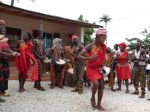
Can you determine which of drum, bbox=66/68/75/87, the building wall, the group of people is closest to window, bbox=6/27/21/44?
the building wall

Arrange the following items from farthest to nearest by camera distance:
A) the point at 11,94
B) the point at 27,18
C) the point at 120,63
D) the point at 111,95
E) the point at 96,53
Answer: the point at 27,18
the point at 120,63
the point at 111,95
the point at 11,94
the point at 96,53

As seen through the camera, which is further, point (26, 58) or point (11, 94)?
point (26, 58)

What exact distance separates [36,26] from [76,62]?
738 cm

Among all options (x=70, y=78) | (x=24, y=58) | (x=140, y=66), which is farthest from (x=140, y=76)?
(x=24, y=58)

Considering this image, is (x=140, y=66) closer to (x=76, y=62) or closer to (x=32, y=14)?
(x=76, y=62)

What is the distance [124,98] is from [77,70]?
2027mm

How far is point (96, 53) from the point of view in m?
8.62

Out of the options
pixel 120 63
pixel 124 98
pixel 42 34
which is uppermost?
pixel 42 34

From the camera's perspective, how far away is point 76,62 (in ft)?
40.1

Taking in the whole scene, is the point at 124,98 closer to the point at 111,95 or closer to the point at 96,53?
the point at 111,95

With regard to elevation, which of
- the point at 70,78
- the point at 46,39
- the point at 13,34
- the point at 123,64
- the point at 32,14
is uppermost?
the point at 32,14

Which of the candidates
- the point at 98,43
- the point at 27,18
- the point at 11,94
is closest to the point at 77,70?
the point at 11,94

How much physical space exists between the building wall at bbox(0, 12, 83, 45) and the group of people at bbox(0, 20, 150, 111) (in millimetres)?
5412

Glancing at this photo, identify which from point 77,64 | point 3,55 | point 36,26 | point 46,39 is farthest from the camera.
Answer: point 46,39
